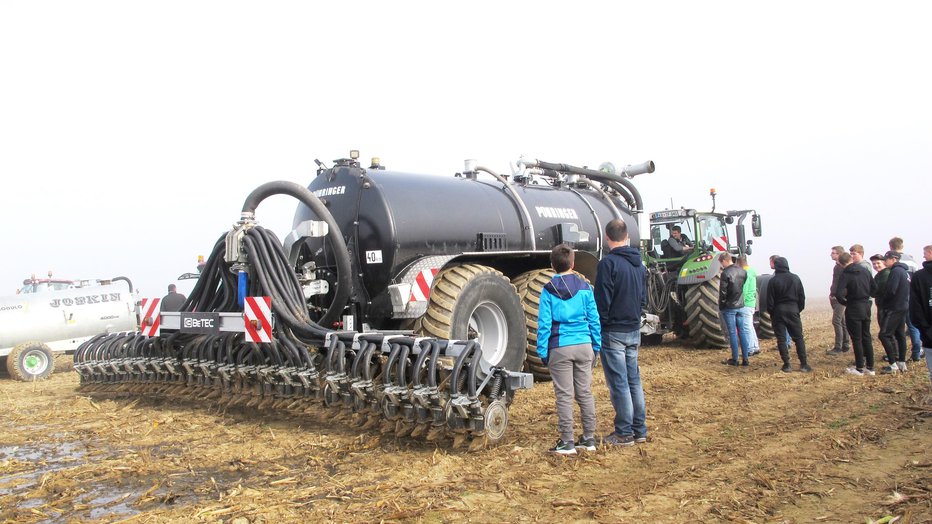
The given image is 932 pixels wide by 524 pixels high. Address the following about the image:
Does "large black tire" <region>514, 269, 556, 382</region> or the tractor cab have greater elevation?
the tractor cab

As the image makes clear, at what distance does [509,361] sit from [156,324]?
3505 mm

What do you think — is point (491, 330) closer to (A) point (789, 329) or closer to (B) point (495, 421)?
(B) point (495, 421)

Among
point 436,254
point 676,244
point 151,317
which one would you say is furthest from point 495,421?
point 676,244

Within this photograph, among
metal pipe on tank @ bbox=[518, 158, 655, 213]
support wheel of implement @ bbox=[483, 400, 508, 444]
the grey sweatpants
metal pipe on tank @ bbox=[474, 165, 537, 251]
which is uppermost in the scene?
metal pipe on tank @ bbox=[518, 158, 655, 213]

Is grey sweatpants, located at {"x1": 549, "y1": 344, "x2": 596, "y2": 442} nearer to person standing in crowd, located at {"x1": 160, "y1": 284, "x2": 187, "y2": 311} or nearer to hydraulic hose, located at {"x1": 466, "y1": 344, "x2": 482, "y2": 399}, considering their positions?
hydraulic hose, located at {"x1": 466, "y1": 344, "x2": 482, "y2": 399}

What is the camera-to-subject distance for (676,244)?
12.5m

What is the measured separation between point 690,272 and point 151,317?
8.06 meters

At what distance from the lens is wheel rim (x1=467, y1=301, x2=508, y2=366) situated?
7.32 meters

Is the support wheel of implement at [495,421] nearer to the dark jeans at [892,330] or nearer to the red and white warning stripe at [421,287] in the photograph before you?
the red and white warning stripe at [421,287]

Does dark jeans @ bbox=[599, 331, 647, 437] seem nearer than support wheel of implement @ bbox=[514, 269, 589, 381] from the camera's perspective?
Yes

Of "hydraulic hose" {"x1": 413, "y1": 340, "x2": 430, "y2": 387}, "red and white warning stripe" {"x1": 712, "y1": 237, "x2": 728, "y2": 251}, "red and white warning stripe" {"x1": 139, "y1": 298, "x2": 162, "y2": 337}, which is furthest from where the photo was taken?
"red and white warning stripe" {"x1": 712, "y1": 237, "x2": 728, "y2": 251}

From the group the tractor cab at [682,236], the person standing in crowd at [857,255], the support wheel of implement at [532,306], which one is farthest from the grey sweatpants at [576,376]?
the tractor cab at [682,236]

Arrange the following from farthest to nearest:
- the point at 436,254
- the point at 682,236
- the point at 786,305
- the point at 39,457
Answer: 1. the point at 682,236
2. the point at 786,305
3. the point at 436,254
4. the point at 39,457

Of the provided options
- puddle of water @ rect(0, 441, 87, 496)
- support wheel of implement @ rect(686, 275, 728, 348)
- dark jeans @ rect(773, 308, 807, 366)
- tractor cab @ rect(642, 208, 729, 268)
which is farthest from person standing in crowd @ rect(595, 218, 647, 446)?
tractor cab @ rect(642, 208, 729, 268)
